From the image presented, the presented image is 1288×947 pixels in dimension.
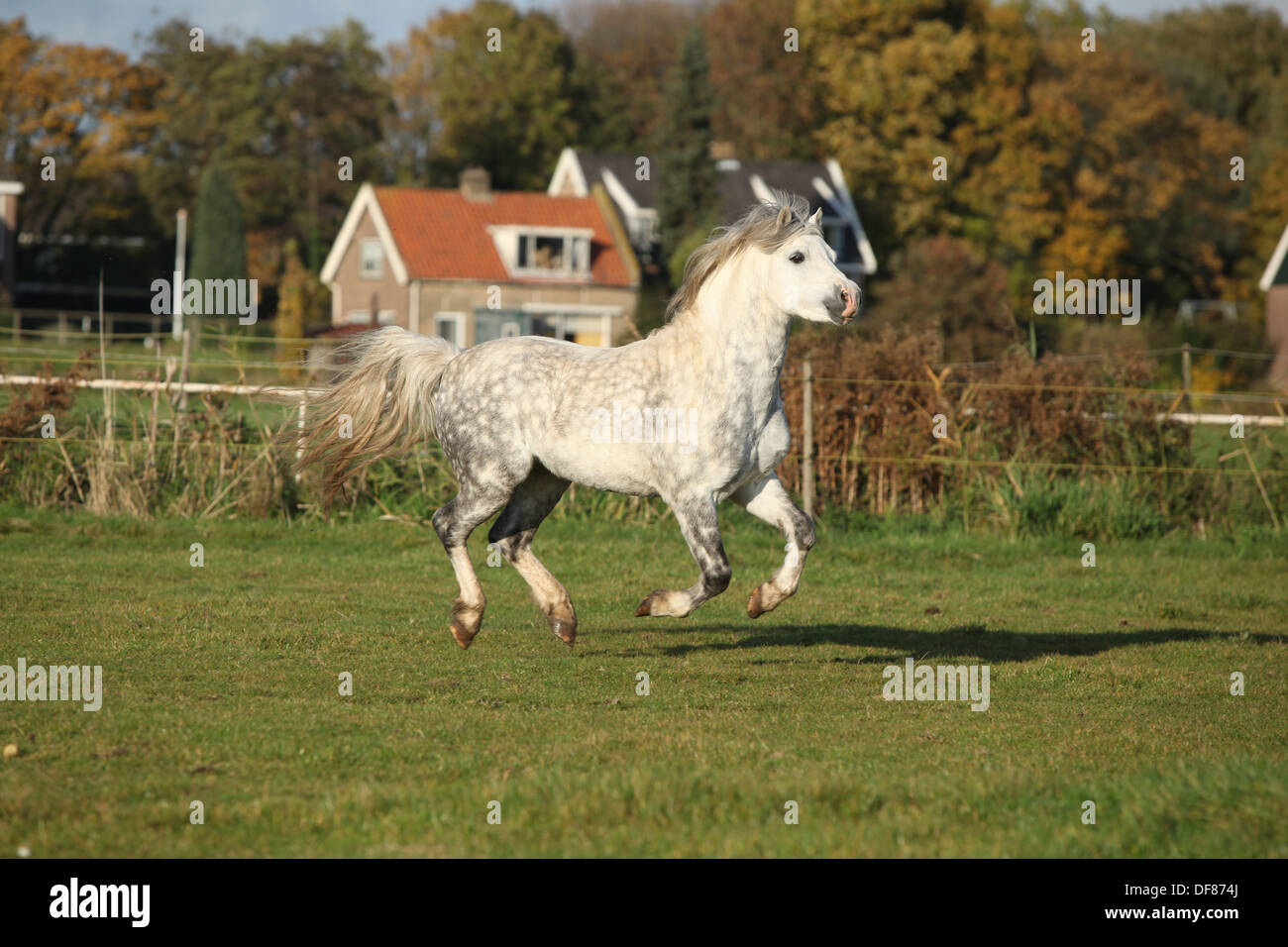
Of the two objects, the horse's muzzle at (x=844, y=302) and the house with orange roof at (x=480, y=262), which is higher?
the house with orange roof at (x=480, y=262)

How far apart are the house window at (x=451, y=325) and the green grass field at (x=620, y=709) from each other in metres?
35.6

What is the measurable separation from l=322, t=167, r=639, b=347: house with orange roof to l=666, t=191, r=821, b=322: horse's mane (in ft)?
130

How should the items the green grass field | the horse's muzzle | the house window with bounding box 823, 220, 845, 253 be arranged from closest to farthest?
the green grass field → the horse's muzzle → the house window with bounding box 823, 220, 845, 253

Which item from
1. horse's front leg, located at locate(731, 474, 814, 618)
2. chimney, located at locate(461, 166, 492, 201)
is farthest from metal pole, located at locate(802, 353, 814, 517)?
chimney, located at locate(461, 166, 492, 201)

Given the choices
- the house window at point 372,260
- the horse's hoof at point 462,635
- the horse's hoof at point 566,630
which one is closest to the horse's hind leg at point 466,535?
the horse's hoof at point 462,635

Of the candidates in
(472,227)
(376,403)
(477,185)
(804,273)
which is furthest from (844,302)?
(477,185)

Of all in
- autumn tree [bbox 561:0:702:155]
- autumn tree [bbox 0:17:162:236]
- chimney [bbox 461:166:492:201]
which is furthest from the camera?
autumn tree [bbox 561:0:702:155]

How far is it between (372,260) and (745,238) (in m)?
46.0

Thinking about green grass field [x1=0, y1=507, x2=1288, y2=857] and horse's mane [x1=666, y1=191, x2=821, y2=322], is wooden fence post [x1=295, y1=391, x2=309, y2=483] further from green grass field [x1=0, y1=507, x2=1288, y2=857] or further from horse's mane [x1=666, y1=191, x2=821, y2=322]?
horse's mane [x1=666, y1=191, x2=821, y2=322]

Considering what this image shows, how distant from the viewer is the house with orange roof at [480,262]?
49.2m

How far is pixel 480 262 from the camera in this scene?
50.1m

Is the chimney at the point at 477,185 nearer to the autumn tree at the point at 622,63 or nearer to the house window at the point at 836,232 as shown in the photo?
the autumn tree at the point at 622,63

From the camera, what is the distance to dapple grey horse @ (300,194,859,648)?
759cm
